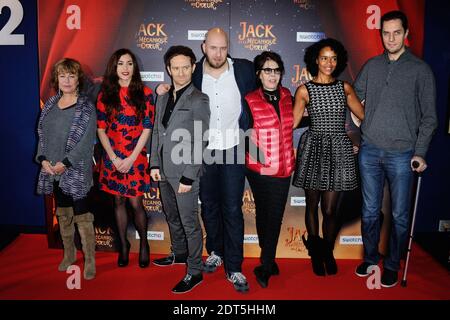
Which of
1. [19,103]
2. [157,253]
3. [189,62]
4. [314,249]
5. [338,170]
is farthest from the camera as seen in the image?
[19,103]

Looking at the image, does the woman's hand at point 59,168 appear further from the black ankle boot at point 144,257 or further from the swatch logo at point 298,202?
the swatch logo at point 298,202

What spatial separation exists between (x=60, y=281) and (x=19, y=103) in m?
2.09

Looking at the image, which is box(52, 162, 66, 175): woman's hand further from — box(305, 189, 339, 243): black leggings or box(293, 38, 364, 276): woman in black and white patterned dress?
box(305, 189, 339, 243): black leggings

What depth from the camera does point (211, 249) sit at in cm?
388

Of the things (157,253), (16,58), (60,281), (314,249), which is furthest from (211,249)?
(16,58)

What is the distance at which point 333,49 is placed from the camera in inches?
134

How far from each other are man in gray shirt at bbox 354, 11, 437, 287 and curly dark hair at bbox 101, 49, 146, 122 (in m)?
1.86

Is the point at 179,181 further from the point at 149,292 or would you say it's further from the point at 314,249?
the point at 314,249

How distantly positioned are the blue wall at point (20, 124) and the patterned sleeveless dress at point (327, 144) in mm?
2993

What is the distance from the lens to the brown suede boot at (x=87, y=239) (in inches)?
137

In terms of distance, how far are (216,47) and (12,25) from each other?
8.42 ft

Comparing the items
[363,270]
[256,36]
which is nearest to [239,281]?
[363,270]

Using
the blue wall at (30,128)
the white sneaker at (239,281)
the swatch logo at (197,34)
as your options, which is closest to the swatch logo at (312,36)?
the swatch logo at (197,34)

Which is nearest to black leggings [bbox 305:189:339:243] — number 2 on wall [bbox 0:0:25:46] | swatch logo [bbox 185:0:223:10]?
swatch logo [bbox 185:0:223:10]
